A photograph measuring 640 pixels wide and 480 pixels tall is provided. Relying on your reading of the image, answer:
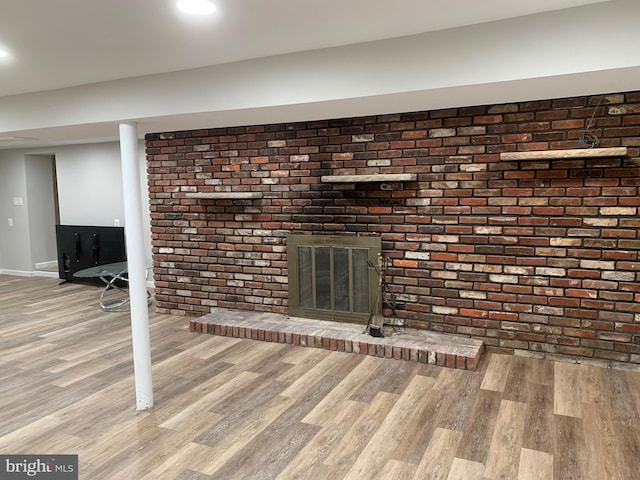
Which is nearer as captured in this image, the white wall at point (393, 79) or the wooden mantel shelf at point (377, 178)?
the white wall at point (393, 79)

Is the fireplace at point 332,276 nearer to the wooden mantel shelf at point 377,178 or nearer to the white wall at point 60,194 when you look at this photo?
the wooden mantel shelf at point 377,178

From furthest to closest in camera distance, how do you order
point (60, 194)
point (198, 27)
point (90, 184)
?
point (60, 194)
point (90, 184)
point (198, 27)

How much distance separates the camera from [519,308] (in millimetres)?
3523

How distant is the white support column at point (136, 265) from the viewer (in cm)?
275

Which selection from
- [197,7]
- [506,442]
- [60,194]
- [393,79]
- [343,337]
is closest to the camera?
[197,7]

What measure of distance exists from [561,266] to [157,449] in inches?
115

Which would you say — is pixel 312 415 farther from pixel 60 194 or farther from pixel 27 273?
pixel 27 273

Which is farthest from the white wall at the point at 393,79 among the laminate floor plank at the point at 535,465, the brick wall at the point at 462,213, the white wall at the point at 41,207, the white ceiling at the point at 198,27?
the white wall at the point at 41,207

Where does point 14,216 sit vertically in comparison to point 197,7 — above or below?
below

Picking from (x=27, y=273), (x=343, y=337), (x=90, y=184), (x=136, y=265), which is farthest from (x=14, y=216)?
(x=343, y=337)

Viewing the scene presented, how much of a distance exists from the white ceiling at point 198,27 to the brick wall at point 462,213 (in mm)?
1336

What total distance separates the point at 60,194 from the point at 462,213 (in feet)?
19.8

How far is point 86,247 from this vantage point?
6543mm

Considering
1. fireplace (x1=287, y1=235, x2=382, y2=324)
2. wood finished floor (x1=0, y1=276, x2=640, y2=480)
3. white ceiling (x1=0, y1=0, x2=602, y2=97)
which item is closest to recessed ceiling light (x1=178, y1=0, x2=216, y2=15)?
white ceiling (x1=0, y1=0, x2=602, y2=97)
